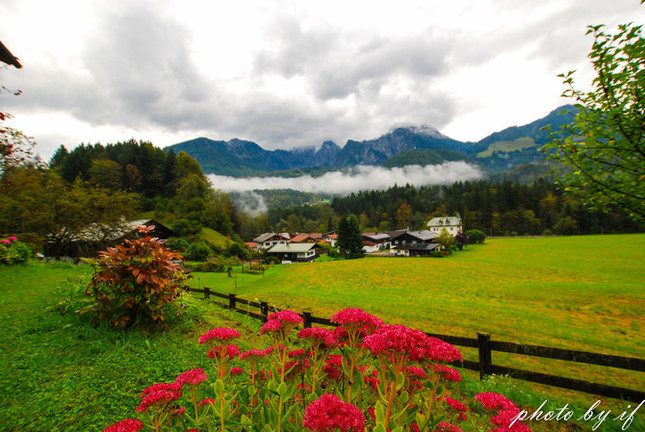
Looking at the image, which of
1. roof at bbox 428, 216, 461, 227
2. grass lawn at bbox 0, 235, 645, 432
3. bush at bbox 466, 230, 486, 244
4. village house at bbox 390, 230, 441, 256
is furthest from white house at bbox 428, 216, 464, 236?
grass lawn at bbox 0, 235, 645, 432

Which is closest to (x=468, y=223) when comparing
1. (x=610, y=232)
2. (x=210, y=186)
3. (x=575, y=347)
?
(x=610, y=232)

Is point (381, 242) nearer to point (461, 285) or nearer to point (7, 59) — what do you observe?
point (461, 285)

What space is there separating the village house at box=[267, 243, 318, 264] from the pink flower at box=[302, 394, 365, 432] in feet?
229

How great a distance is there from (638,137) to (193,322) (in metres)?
10.9

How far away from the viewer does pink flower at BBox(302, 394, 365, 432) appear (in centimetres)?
113

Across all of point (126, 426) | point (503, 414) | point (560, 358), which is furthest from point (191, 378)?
point (560, 358)

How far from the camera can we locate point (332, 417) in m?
1.18

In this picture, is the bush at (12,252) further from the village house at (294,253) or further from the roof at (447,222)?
the roof at (447,222)

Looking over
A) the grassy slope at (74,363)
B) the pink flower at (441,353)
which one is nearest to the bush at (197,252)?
the grassy slope at (74,363)

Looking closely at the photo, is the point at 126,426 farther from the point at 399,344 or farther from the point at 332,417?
the point at 399,344

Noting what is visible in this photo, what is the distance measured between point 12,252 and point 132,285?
12.7 metres

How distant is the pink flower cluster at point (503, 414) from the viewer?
1416 millimetres

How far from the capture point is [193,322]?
268 inches

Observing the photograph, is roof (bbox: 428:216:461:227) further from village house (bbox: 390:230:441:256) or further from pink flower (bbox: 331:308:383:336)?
pink flower (bbox: 331:308:383:336)
